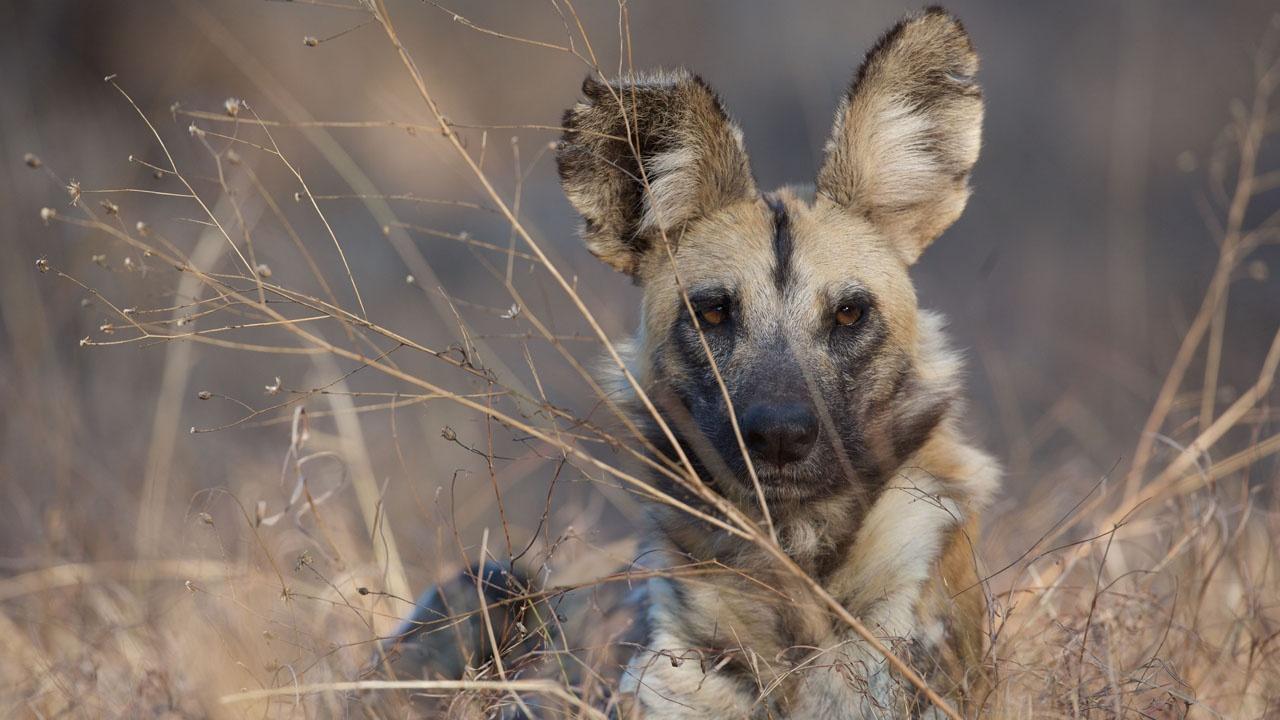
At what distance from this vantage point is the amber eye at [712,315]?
3236 millimetres

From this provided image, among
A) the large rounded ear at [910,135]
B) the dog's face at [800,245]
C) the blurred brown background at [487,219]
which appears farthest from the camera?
the blurred brown background at [487,219]

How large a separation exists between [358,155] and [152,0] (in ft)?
6.27

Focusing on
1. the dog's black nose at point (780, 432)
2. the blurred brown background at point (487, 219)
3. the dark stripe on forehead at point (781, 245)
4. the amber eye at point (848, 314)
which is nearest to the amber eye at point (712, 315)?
the dark stripe on forehead at point (781, 245)

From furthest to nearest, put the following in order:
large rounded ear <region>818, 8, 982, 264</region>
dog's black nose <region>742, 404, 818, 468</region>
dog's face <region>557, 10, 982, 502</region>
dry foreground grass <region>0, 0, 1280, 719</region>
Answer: large rounded ear <region>818, 8, 982, 264</region> → dog's face <region>557, 10, 982, 502</region> → dog's black nose <region>742, 404, 818, 468</region> → dry foreground grass <region>0, 0, 1280, 719</region>

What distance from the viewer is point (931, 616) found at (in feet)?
9.17

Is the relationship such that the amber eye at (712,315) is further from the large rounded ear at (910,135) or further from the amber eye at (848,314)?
the large rounded ear at (910,135)

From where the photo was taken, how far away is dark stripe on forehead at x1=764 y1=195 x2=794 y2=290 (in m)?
3.23

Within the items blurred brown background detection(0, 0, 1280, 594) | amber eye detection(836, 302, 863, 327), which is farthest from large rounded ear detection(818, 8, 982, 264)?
blurred brown background detection(0, 0, 1280, 594)

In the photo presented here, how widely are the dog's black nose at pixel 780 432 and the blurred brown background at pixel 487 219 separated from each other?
4.95 feet

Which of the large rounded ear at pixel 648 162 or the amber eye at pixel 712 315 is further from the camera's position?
the amber eye at pixel 712 315

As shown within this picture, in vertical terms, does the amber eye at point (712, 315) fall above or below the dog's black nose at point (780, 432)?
above

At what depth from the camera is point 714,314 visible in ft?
10.6

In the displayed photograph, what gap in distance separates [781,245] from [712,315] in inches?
11.2

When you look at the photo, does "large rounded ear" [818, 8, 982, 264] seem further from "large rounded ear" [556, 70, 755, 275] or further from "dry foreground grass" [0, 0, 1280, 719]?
"dry foreground grass" [0, 0, 1280, 719]
